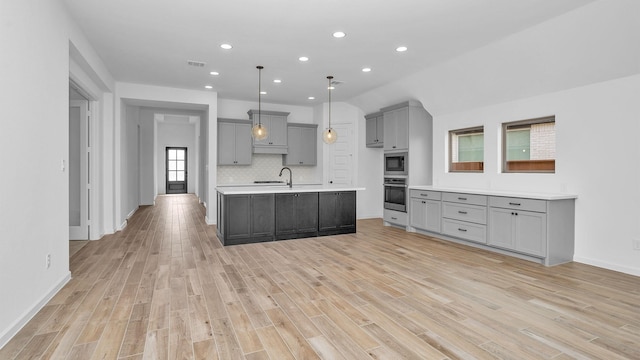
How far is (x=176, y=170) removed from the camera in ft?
50.4

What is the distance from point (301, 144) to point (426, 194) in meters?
3.52

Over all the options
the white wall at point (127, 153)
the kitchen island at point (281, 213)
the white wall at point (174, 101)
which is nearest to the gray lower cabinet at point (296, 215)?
the kitchen island at point (281, 213)

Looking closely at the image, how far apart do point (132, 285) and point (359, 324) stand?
2302mm

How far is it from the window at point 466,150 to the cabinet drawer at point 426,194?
0.76 meters

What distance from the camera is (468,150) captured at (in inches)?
235

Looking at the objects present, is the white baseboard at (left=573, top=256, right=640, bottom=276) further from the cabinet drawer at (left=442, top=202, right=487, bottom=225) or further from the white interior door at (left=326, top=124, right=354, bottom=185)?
the white interior door at (left=326, top=124, right=354, bottom=185)

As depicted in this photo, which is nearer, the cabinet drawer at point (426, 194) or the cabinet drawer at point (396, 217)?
the cabinet drawer at point (426, 194)

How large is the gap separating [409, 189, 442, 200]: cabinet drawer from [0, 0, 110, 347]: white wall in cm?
507

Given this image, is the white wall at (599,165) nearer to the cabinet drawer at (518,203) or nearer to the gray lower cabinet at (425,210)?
the cabinet drawer at (518,203)

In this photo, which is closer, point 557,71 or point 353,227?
point 557,71

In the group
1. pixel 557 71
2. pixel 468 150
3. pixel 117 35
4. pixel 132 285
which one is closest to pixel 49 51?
pixel 117 35

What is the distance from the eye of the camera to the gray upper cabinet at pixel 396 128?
6.46 metres

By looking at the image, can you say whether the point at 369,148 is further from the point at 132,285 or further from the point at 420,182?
the point at 132,285

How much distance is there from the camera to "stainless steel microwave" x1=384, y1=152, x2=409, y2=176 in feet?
21.3
